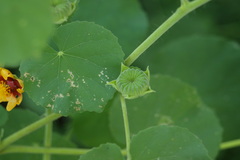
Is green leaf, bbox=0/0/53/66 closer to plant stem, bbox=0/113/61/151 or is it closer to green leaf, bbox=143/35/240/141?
plant stem, bbox=0/113/61/151

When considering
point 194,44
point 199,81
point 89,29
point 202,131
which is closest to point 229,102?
point 199,81

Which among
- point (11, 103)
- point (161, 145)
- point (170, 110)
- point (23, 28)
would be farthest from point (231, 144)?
point (23, 28)

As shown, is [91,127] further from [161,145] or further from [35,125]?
[161,145]

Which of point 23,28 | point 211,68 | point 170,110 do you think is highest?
point 23,28

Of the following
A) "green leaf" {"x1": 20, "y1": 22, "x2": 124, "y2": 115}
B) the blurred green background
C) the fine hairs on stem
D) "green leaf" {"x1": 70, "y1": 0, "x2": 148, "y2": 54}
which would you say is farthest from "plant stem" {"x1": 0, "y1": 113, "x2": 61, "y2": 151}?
"green leaf" {"x1": 70, "y1": 0, "x2": 148, "y2": 54}

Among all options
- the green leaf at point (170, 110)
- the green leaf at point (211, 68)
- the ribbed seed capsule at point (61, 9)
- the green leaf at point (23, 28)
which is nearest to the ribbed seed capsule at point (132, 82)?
the ribbed seed capsule at point (61, 9)
